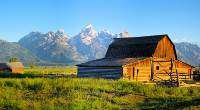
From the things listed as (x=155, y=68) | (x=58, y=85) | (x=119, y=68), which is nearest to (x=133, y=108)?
(x=58, y=85)

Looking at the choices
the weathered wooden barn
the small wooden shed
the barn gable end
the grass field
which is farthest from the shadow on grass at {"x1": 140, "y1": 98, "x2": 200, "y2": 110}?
the small wooden shed

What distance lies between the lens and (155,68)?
186 feet

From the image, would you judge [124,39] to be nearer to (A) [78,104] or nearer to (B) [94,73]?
(B) [94,73]

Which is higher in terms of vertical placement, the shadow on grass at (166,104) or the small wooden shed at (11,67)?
the small wooden shed at (11,67)

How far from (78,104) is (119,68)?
28.4m

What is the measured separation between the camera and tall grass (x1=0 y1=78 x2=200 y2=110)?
25109 millimetres

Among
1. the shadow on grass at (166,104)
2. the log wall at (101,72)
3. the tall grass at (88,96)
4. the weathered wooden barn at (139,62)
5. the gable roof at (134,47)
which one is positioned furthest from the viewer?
the gable roof at (134,47)

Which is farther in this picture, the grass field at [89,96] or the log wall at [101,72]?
the log wall at [101,72]

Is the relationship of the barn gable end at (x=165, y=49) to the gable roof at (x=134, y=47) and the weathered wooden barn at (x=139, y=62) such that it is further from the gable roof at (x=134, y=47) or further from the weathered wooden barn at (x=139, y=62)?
the gable roof at (x=134, y=47)

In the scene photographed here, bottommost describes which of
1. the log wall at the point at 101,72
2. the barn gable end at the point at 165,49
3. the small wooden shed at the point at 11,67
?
the log wall at the point at 101,72

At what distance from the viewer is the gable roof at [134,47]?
191ft

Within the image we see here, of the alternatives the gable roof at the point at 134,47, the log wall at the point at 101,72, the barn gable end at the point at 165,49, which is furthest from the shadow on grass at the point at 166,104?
the barn gable end at the point at 165,49

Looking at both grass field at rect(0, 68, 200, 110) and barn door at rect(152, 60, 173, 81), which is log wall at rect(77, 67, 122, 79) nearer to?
barn door at rect(152, 60, 173, 81)

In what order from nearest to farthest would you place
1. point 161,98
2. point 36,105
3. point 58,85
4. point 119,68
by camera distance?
point 36,105 → point 161,98 → point 58,85 → point 119,68
